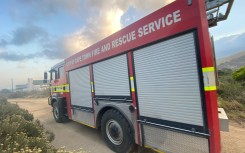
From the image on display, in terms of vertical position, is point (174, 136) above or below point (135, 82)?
below

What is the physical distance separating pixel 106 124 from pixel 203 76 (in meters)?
3.12

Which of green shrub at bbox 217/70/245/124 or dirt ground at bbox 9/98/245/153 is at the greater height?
green shrub at bbox 217/70/245/124

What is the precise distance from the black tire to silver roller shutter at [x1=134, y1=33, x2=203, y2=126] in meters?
0.72

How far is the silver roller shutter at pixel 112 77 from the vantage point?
4.39 m

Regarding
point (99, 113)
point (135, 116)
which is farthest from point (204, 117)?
point (99, 113)

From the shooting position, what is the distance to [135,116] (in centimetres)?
414

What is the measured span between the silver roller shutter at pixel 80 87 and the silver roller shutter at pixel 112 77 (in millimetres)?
580

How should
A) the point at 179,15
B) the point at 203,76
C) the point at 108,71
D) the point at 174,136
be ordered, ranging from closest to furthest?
the point at 203,76 < the point at 179,15 < the point at 174,136 < the point at 108,71

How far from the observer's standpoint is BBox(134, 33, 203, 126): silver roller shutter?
9.79ft

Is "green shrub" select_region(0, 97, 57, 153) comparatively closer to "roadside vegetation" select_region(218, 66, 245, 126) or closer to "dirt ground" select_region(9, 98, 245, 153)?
"dirt ground" select_region(9, 98, 245, 153)

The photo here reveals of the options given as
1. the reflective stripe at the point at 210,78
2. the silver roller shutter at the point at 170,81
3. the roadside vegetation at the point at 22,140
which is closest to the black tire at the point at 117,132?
the silver roller shutter at the point at 170,81

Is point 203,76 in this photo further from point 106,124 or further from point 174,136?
point 106,124

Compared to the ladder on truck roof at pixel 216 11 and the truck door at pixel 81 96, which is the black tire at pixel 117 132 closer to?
the truck door at pixel 81 96

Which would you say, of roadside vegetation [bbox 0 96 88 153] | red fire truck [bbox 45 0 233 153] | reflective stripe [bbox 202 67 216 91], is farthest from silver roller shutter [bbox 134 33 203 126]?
roadside vegetation [bbox 0 96 88 153]
